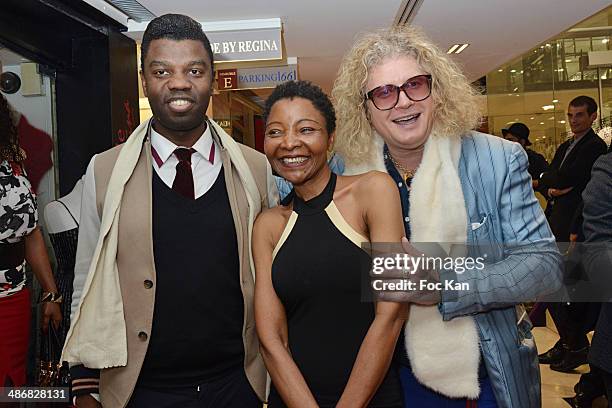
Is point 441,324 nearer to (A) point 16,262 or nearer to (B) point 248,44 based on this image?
(A) point 16,262

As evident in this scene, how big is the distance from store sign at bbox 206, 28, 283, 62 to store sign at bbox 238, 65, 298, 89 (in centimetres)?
57

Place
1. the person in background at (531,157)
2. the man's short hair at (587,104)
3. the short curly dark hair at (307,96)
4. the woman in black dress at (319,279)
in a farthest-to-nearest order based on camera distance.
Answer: the person in background at (531,157) < the man's short hair at (587,104) < the short curly dark hair at (307,96) < the woman in black dress at (319,279)

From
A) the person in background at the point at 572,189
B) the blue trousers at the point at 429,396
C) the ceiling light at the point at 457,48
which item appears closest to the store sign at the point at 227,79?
the ceiling light at the point at 457,48

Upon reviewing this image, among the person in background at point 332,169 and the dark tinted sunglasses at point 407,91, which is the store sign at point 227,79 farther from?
the dark tinted sunglasses at point 407,91

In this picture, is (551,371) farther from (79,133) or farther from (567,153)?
(79,133)

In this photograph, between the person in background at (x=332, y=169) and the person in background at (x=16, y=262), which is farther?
the person in background at (x=16, y=262)

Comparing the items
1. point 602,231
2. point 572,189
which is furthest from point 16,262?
point 572,189

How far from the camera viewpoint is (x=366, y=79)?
163cm

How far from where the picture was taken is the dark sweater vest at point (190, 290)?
158 cm

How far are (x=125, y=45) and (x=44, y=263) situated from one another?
1821 millimetres

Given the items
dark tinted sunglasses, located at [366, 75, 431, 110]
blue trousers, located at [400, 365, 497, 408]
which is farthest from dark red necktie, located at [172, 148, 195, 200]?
blue trousers, located at [400, 365, 497, 408]

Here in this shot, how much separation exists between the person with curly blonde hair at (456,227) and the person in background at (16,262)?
1.69m

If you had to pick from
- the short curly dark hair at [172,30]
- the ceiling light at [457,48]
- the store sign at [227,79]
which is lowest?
the short curly dark hair at [172,30]

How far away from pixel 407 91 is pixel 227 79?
326cm
